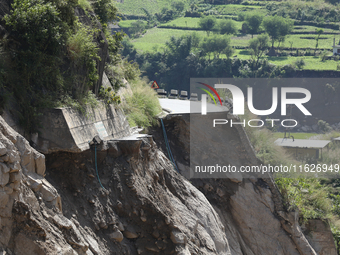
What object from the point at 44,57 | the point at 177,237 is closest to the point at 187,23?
the point at 177,237

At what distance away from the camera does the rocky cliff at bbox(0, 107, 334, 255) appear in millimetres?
5148

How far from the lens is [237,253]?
1286 cm

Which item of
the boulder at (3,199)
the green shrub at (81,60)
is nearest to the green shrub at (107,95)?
the green shrub at (81,60)

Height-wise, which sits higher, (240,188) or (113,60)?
(113,60)

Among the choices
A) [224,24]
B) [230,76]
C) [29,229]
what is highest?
[29,229]

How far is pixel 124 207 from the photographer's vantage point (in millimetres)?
7758

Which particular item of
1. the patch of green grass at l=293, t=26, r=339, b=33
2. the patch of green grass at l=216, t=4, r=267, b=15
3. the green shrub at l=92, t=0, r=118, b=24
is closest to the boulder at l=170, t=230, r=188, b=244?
the green shrub at l=92, t=0, r=118, b=24

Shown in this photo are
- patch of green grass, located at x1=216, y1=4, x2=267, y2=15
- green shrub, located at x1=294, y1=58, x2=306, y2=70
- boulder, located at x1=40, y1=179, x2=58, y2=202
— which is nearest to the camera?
boulder, located at x1=40, y1=179, x2=58, y2=202

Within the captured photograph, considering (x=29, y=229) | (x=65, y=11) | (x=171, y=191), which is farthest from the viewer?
(x=171, y=191)

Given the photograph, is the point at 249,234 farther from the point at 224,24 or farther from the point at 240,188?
the point at 224,24

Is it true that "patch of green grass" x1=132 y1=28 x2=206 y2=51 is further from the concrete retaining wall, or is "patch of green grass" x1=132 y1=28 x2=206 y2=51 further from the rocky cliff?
the concrete retaining wall

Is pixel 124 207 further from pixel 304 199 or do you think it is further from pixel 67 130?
pixel 304 199

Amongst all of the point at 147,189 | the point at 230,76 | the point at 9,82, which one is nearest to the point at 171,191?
the point at 147,189

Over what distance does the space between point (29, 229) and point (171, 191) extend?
5.28 metres
